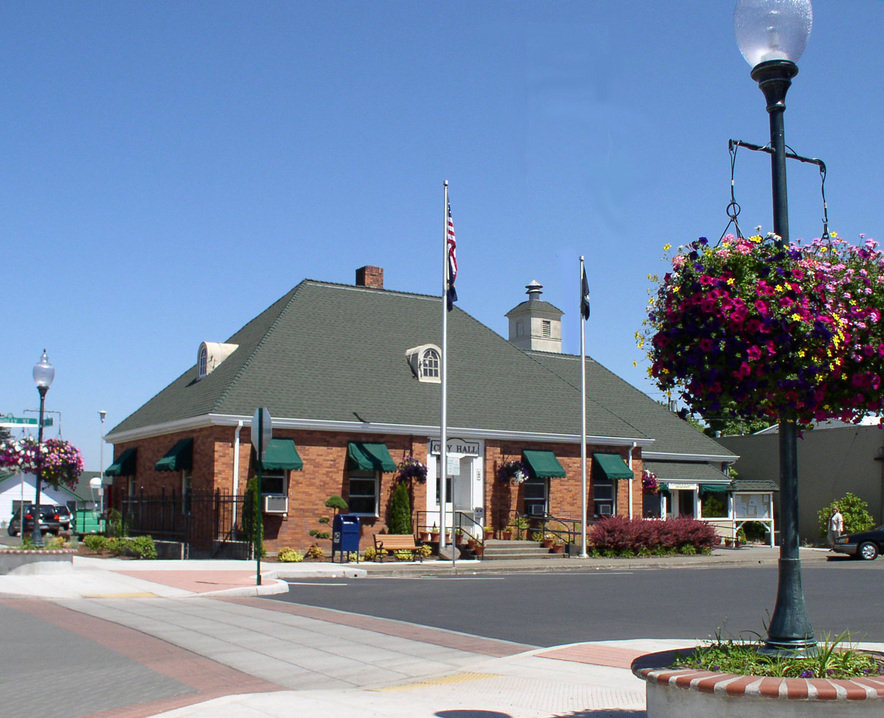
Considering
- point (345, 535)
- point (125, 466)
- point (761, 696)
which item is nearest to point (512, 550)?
point (345, 535)

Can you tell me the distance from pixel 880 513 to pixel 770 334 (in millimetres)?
40296

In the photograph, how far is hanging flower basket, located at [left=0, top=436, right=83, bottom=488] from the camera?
27.3 m

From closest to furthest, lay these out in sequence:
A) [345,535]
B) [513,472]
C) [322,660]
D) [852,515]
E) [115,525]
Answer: [322,660], [345,535], [115,525], [513,472], [852,515]

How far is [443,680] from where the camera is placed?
927 cm

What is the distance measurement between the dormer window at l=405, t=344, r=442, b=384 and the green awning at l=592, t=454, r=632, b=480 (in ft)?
21.3

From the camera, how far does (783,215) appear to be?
7074mm

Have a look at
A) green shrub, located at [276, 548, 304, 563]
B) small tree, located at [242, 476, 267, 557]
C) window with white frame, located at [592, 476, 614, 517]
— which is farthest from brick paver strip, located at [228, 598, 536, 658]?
window with white frame, located at [592, 476, 614, 517]

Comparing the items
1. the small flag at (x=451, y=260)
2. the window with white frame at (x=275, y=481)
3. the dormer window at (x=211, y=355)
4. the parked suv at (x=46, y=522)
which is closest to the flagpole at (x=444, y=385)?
the small flag at (x=451, y=260)

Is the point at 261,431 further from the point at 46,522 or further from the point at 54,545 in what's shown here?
the point at 46,522

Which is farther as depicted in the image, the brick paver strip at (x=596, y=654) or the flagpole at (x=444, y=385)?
the flagpole at (x=444, y=385)

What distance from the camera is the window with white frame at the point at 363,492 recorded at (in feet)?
98.5

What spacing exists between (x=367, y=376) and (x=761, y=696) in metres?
26.9

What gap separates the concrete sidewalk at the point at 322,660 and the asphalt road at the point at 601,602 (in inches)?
41.2

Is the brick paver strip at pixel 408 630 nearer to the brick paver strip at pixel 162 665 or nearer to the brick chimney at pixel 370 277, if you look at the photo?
the brick paver strip at pixel 162 665
